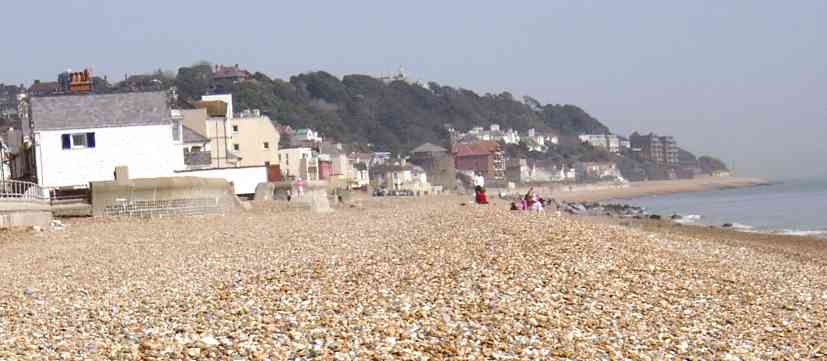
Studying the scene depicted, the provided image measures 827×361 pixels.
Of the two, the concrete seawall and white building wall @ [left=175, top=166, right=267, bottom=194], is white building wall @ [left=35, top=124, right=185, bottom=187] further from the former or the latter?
the concrete seawall

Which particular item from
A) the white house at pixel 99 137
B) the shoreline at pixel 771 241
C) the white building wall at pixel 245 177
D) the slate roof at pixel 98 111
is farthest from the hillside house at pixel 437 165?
the shoreline at pixel 771 241

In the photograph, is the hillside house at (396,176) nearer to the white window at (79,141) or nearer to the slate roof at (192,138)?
the slate roof at (192,138)

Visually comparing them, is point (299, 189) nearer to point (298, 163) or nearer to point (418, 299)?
point (418, 299)

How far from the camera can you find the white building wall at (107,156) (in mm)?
40219

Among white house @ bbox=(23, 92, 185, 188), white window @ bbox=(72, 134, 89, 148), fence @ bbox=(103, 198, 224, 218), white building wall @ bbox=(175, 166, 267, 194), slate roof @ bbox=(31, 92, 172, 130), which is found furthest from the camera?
white building wall @ bbox=(175, 166, 267, 194)

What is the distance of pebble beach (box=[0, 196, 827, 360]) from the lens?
9.83 m

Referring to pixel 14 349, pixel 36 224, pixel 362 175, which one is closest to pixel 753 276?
pixel 14 349

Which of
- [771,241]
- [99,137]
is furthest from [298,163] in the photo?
[771,241]

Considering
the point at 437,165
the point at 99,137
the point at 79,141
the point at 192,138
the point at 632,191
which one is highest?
the point at 192,138

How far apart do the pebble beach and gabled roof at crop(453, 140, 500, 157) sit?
493 feet

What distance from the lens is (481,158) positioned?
171750mm

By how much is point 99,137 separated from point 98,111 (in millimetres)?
1132

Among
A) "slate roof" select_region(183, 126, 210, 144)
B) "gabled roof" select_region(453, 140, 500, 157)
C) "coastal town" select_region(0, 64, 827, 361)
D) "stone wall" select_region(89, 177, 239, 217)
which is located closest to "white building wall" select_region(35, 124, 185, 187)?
"coastal town" select_region(0, 64, 827, 361)

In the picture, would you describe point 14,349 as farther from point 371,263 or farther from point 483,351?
point 371,263
